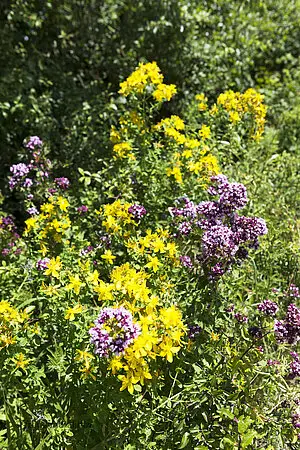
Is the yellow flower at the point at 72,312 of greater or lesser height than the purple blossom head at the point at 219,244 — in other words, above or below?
below

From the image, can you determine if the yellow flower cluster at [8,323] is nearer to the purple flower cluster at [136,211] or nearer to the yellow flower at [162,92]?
the purple flower cluster at [136,211]

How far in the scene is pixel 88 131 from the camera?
12.7ft

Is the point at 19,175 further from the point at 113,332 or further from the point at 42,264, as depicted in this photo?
the point at 113,332

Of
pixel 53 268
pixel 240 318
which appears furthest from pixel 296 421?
pixel 53 268

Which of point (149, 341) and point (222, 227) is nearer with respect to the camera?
point (149, 341)

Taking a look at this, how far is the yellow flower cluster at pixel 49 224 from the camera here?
2.48 metres

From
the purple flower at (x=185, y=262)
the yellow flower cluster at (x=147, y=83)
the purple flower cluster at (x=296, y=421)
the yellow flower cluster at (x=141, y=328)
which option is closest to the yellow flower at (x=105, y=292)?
A: the yellow flower cluster at (x=141, y=328)

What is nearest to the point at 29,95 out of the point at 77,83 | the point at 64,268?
the point at 77,83

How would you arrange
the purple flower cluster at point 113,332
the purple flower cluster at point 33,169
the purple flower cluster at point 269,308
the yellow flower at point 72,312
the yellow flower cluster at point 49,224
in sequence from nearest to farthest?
the purple flower cluster at point 113,332, the yellow flower at point 72,312, the purple flower cluster at point 269,308, the yellow flower cluster at point 49,224, the purple flower cluster at point 33,169

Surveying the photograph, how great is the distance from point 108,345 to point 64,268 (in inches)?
31.1

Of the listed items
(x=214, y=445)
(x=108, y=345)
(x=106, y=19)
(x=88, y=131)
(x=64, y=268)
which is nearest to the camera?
(x=108, y=345)

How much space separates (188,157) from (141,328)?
1.30m

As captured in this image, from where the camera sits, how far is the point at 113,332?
172 cm

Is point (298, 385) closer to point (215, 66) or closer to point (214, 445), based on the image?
point (214, 445)
